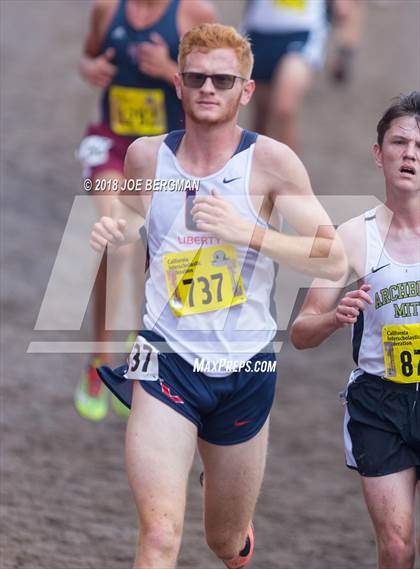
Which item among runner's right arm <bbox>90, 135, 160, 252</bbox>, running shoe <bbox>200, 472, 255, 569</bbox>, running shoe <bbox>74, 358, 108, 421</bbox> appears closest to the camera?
runner's right arm <bbox>90, 135, 160, 252</bbox>

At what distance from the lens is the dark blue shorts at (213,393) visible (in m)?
4.50

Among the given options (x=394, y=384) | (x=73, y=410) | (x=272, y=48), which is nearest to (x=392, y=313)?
(x=394, y=384)

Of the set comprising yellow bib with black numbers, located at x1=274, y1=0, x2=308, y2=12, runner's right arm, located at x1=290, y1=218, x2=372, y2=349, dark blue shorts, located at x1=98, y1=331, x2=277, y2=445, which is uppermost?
yellow bib with black numbers, located at x1=274, y1=0, x2=308, y2=12

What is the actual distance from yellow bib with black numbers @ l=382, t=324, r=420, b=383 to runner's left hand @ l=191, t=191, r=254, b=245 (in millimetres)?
560

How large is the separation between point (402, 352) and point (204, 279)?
0.73m

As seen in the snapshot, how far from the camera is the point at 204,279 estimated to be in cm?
454

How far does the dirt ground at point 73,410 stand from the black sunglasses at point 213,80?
99 cm

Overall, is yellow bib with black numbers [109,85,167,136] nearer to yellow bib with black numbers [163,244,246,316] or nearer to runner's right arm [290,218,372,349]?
yellow bib with black numbers [163,244,246,316]

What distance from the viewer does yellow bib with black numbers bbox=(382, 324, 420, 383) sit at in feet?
14.1

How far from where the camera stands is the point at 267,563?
19.8ft

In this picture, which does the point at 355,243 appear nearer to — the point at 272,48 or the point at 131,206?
the point at 131,206

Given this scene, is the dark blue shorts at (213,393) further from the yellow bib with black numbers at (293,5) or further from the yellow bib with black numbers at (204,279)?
the yellow bib with black numbers at (293,5)

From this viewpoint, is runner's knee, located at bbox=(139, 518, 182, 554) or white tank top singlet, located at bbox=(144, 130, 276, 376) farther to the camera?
white tank top singlet, located at bbox=(144, 130, 276, 376)

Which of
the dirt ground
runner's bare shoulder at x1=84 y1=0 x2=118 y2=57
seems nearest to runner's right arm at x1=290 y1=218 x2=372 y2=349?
the dirt ground
